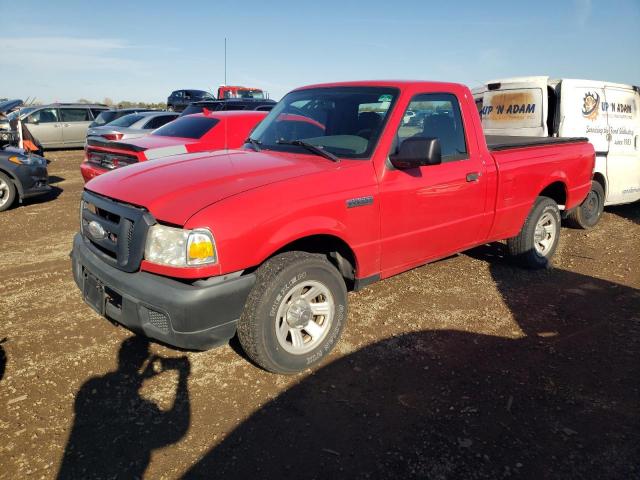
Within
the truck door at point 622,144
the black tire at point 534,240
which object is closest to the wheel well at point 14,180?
the black tire at point 534,240

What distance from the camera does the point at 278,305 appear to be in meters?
3.00

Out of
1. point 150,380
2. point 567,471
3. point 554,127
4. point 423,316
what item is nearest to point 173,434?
point 150,380

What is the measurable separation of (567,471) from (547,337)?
5.19 ft

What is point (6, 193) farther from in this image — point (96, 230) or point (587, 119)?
point (587, 119)

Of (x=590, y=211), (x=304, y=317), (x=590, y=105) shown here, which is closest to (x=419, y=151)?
(x=304, y=317)

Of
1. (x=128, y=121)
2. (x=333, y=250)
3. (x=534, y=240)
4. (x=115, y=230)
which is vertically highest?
(x=128, y=121)

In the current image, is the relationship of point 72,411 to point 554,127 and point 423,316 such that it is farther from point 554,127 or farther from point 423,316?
point 554,127

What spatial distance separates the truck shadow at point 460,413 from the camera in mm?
2414

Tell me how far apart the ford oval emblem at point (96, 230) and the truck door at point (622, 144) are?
698 centimetres

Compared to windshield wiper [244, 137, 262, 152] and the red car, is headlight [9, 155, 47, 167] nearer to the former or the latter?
the red car

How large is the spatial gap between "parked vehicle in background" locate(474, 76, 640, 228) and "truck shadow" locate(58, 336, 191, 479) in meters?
5.99

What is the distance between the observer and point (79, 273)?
336cm

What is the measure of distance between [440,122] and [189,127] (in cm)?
494

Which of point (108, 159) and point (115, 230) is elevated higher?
point (108, 159)
